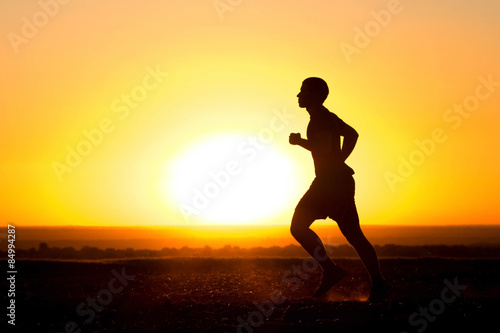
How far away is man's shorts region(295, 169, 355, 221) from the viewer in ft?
30.2

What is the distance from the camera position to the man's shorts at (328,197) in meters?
9.22

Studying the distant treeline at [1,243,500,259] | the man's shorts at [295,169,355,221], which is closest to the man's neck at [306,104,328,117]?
the man's shorts at [295,169,355,221]

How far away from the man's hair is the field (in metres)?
2.67

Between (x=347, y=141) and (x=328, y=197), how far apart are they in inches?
32.6

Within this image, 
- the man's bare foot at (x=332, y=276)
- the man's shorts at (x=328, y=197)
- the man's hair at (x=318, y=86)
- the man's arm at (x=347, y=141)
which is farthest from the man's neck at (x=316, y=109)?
the man's bare foot at (x=332, y=276)

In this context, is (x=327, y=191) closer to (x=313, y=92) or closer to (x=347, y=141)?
(x=347, y=141)

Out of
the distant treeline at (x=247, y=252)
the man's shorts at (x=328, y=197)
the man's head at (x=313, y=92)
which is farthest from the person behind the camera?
the distant treeline at (x=247, y=252)

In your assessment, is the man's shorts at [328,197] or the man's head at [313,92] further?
the man's head at [313,92]

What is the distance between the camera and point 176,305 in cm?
876

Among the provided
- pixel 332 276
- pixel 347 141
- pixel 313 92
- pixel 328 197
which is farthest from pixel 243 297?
pixel 313 92

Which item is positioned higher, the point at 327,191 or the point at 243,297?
the point at 327,191

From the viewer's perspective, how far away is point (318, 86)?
31.4 feet

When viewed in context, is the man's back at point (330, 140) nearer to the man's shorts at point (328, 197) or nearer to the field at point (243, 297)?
the man's shorts at point (328, 197)

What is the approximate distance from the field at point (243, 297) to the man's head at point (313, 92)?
2.56 meters
